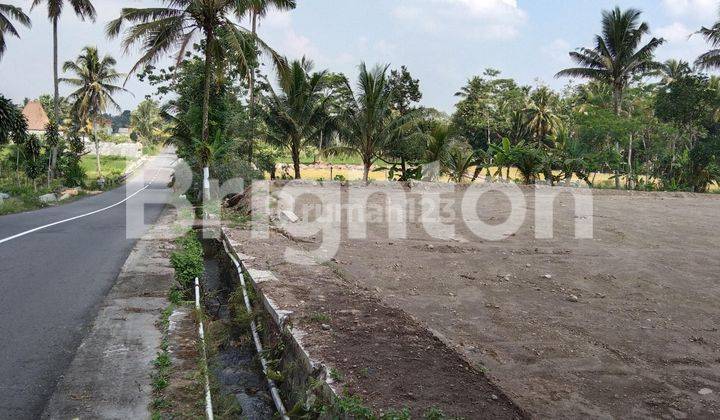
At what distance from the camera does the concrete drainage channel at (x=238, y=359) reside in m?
5.09

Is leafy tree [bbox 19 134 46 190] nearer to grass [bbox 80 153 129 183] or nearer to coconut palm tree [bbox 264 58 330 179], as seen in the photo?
coconut palm tree [bbox 264 58 330 179]

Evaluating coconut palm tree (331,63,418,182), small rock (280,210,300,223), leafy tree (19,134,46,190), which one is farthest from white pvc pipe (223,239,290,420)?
leafy tree (19,134,46,190)

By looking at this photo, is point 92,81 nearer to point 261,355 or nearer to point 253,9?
point 253,9

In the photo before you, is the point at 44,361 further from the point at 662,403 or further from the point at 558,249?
the point at 558,249

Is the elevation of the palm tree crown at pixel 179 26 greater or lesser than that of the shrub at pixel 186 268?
greater

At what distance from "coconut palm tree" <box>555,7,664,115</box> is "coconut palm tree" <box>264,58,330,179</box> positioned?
51.7 ft

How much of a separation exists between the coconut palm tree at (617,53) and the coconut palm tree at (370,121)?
13.4 m

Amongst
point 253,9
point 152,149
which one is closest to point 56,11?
point 253,9

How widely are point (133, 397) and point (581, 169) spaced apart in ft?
81.7

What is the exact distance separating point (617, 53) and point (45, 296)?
3040 cm

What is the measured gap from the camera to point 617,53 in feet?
94.8

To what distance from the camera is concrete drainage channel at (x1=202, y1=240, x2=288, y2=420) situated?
5094 millimetres

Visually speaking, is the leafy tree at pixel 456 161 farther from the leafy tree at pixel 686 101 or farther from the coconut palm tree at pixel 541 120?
the coconut palm tree at pixel 541 120

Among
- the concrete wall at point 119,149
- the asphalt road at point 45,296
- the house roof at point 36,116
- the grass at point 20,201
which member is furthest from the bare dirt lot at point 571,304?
the house roof at point 36,116
